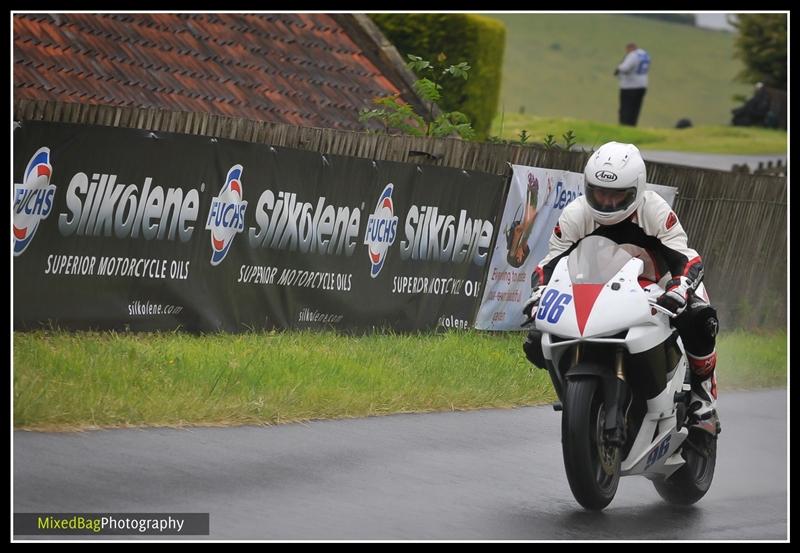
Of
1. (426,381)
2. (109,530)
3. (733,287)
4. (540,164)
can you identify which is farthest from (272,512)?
(733,287)

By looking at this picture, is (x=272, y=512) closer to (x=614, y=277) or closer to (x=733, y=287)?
(x=614, y=277)

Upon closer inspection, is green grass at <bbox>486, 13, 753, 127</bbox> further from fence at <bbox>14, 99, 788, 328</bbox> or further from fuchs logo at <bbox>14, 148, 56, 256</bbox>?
fuchs logo at <bbox>14, 148, 56, 256</bbox>

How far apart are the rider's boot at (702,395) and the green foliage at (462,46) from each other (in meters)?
13.8

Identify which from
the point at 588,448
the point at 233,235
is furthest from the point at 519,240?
the point at 588,448

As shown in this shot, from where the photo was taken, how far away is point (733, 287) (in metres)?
19.5

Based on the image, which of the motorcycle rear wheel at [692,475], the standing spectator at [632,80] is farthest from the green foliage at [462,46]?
the motorcycle rear wheel at [692,475]

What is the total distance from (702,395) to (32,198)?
4816mm

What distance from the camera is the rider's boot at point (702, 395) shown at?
9117 mm

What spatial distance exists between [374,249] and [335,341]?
3.89 feet

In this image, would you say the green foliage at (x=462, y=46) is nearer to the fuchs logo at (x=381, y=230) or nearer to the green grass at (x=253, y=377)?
the fuchs logo at (x=381, y=230)

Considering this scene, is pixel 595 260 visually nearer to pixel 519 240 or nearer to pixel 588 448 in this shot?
pixel 588 448

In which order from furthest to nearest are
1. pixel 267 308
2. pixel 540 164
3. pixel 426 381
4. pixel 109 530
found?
pixel 540 164 → pixel 267 308 → pixel 426 381 → pixel 109 530

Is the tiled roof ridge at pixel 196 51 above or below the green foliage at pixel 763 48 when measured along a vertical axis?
below

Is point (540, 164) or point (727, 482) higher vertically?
point (540, 164)
